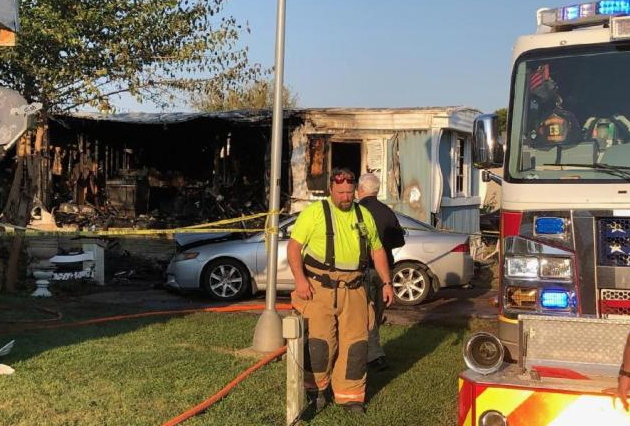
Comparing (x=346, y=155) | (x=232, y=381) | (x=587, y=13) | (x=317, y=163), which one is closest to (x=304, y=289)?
(x=232, y=381)

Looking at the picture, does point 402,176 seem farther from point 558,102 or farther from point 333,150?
point 558,102

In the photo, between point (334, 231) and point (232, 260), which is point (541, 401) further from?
point (232, 260)

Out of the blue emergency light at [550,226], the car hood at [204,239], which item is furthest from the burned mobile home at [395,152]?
the blue emergency light at [550,226]

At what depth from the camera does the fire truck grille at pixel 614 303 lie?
3.84m

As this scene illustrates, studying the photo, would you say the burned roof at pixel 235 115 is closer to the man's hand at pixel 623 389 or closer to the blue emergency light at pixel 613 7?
the blue emergency light at pixel 613 7

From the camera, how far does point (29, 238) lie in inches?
505

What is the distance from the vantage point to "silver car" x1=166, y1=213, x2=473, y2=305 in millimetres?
10430

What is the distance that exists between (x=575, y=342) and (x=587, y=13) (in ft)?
6.88

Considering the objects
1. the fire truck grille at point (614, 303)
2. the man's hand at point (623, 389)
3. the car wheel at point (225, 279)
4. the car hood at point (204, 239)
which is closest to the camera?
the man's hand at point (623, 389)

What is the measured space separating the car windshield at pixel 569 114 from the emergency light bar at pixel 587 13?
8.0 inches

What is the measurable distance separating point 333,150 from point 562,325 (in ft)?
42.5

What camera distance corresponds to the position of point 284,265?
1051cm

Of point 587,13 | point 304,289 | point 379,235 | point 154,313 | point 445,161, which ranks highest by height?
point 587,13

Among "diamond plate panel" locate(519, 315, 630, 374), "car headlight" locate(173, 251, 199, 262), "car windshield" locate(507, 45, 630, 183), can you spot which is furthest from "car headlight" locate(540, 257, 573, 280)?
"car headlight" locate(173, 251, 199, 262)
